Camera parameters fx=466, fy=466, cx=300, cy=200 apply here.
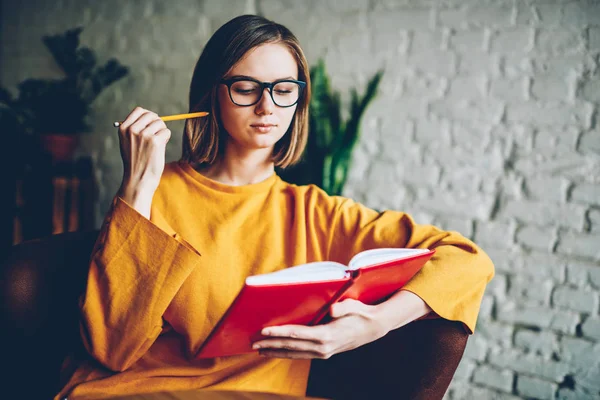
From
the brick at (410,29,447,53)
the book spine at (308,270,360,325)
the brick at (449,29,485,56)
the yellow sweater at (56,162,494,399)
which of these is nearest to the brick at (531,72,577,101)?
the brick at (449,29,485,56)

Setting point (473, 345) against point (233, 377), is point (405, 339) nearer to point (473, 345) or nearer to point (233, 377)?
point (233, 377)

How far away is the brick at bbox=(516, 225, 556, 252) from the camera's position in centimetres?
169

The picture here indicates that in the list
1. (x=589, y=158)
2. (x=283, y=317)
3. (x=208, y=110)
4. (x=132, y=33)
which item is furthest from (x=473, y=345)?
(x=132, y=33)

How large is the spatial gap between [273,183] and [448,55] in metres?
1.01

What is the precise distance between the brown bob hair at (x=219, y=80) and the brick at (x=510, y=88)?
0.87m

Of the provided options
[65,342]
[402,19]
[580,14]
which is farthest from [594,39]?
[65,342]

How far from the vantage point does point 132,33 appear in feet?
8.15

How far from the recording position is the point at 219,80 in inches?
42.7

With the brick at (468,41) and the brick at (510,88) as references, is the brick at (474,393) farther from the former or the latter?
the brick at (468,41)

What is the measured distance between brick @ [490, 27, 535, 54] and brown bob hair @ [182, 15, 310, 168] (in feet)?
2.98

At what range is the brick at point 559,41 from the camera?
160 cm

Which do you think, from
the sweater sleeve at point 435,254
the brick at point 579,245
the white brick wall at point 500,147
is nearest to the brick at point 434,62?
the white brick wall at point 500,147

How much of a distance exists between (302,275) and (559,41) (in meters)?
1.41

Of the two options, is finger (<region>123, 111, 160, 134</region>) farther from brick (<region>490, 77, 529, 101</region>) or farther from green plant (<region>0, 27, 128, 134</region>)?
green plant (<region>0, 27, 128, 134</region>)
